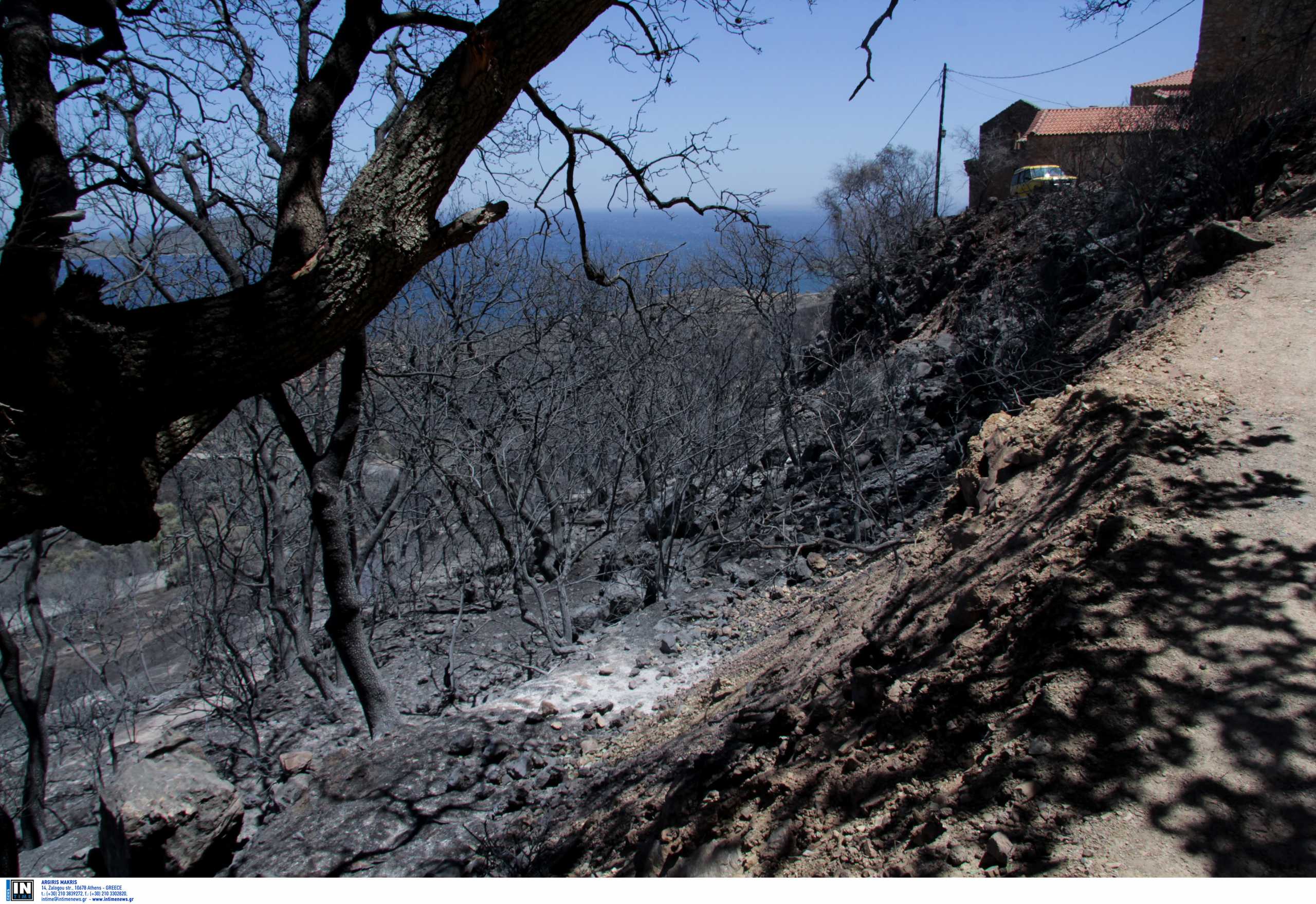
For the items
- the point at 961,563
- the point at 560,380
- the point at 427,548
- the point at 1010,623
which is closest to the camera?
the point at 1010,623

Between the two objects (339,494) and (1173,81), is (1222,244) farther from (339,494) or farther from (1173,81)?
(1173,81)

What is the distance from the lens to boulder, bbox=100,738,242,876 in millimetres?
4508

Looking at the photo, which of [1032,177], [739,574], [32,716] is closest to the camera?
[32,716]

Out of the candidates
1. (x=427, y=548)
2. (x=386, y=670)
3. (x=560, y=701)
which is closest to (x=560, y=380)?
(x=386, y=670)

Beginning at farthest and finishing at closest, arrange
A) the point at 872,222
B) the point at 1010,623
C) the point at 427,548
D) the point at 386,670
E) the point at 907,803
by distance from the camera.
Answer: the point at 872,222 → the point at 427,548 → the point at 386,670 → the point at 1010,623 → the point at 907,803

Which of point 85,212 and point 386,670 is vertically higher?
point 85,212

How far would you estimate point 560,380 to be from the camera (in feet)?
36.2

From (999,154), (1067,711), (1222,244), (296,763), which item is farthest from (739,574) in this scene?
(999,154)

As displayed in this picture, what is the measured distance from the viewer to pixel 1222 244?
8117 millimetres

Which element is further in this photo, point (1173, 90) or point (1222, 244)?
point (1173, 90)

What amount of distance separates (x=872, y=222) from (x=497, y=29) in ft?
73.8

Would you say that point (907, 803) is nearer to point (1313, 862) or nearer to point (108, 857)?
point (1313, 862)

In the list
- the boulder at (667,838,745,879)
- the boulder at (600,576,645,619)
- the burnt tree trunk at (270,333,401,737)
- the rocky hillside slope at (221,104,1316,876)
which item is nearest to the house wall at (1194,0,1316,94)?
the rocky hillside slope at (221,104,1316,876)

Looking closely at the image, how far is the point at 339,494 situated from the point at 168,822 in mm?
2141
